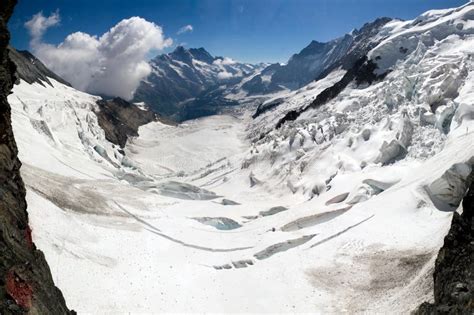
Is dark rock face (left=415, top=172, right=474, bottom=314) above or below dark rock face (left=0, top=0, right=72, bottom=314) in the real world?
below

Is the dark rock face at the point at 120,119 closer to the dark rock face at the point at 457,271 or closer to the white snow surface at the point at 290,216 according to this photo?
the white snow surface at the point at 290,216

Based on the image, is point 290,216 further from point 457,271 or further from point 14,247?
point 14,247

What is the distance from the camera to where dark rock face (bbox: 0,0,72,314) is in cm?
1364

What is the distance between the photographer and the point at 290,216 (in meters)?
41.4

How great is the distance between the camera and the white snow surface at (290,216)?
2438cm

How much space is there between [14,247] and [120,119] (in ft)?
440

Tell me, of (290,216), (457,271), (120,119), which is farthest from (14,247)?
(120,119)

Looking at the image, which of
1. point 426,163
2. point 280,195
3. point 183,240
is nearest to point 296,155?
point 280,195

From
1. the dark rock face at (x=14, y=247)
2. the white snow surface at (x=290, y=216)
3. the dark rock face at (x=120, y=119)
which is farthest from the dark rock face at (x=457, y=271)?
the dark rock face at (x=120, y=119)

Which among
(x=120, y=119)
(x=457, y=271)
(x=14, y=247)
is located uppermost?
(x=120, y=119)

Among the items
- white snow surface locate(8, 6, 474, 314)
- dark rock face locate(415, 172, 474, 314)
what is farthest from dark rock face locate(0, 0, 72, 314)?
dark rock face locate(415, 172, 474, 314)

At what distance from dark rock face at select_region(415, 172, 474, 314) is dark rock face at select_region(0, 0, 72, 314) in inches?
533

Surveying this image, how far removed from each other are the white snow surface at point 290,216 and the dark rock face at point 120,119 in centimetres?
4836

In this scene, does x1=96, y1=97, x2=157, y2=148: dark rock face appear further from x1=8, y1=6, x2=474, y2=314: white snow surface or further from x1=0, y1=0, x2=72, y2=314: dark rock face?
x1=0, y1=0, x2=72, y2=314: dark rock face
